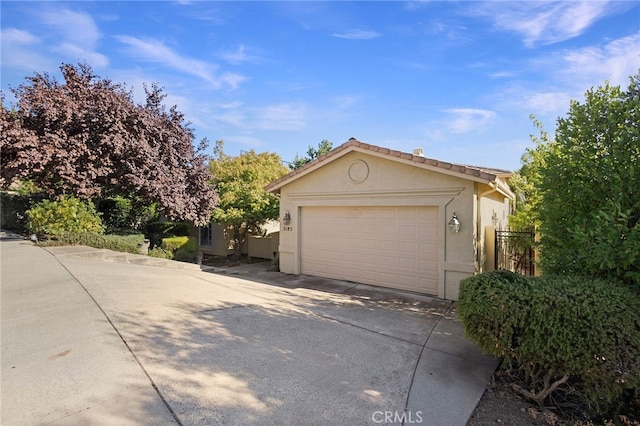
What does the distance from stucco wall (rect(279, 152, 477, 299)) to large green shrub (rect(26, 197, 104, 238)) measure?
7510mm

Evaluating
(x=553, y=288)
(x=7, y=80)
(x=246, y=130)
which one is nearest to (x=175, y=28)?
(x=7, y=80)

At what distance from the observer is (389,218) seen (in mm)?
8766

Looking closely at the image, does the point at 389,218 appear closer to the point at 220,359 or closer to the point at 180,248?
the point at 220,359

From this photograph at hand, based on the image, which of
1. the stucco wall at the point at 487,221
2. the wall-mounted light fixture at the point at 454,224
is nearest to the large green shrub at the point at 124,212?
the wall-mounted light fixture at the point at 454,224

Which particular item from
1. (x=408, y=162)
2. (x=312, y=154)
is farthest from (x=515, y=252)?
(x=312, y=154)

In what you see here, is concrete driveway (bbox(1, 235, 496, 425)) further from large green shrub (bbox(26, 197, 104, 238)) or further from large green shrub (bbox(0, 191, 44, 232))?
large green shrub (bbox(0, 191, 44, 232))

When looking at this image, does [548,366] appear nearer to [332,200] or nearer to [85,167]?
[332,200]

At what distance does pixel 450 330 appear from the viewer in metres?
5.42

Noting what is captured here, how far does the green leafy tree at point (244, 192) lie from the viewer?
46.4 ft

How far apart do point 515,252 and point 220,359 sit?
9.80m

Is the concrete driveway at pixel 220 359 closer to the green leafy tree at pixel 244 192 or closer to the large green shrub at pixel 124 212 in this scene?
the green leafy tree at pixel 244 192

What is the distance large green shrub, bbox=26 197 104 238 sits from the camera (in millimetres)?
11469

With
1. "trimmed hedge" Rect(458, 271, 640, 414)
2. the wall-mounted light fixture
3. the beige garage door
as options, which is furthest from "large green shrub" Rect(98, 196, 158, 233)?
"trimmed hedge" Rect(458, 271, 640, 414)

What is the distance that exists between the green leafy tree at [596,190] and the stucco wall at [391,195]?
2861 millimetres
